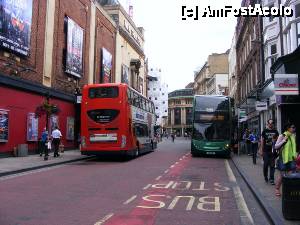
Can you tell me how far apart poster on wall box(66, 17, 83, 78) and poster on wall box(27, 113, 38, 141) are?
7.33 meters

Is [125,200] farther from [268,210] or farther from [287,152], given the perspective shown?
[287,152]

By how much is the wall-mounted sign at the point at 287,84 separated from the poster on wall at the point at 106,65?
29.9 metres

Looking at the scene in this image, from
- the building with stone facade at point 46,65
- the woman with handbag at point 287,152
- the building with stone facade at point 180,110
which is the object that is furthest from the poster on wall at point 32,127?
the building with stone facade at point 180,110

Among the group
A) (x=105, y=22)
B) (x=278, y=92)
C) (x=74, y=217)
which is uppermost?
(x=105, y=22)

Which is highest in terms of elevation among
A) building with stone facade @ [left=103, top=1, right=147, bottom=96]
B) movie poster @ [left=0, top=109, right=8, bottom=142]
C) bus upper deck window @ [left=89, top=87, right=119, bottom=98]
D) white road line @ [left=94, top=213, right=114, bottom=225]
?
building with stone facade @ [left=103, top=1, right=147, bottom=96]

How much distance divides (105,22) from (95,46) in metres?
5.13

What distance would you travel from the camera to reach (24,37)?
84.2ft

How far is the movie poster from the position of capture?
22828 mm

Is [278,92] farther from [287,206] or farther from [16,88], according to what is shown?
[16,88]

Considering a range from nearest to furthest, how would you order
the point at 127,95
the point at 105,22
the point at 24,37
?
1. the point at 127,95
2. the point at 24,37
3. the point at 105,22

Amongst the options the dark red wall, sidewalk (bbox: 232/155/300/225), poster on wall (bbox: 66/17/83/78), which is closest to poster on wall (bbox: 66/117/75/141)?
poster on wall (bbox: 66/17/83/78)

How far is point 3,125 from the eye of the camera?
23.0 meters

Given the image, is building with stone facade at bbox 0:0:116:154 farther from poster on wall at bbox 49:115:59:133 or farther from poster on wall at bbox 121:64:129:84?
poster on wall at bbox 121:64:129:84

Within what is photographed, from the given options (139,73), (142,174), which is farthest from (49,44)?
(139,73)
